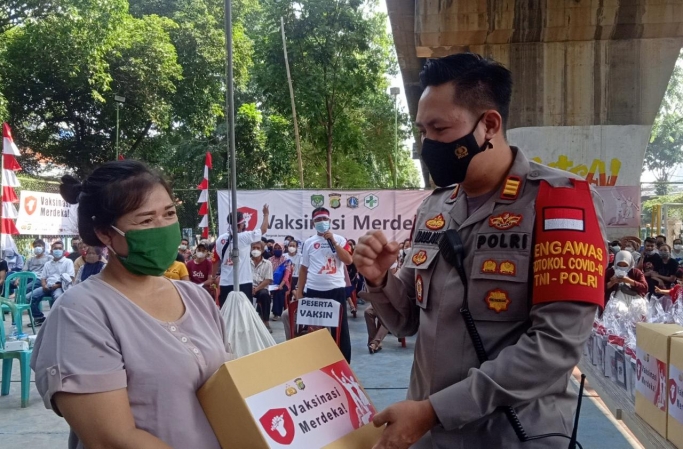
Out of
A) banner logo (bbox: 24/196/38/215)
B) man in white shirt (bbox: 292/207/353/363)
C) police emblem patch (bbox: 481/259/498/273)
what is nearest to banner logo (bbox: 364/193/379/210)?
man in white shirt (bbox: 292/207/353/363)

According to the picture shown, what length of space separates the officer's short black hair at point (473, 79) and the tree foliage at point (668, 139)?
49.0 meters

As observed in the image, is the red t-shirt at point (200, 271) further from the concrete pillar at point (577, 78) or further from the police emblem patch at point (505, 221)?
the police emblem patch at point (505, 221)

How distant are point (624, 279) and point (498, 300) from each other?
5012 mm

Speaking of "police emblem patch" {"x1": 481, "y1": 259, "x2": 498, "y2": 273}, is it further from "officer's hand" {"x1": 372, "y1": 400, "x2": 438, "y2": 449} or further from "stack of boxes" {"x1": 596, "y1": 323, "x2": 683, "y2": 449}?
"stack of boxes" {"x1": 596, "y1": 323, "x2": 683, "y2": 449}

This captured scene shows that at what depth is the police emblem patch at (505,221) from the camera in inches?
69.1

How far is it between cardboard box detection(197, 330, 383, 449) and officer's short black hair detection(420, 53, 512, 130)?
0.86 m

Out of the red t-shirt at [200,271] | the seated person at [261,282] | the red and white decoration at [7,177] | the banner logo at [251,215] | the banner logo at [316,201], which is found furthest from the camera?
the banner logo at [316,201]

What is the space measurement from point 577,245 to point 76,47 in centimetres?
2475

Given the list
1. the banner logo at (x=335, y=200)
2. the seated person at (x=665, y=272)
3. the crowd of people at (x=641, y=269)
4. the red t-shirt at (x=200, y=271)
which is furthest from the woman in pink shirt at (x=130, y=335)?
the banner logo at (x=335, y=200)

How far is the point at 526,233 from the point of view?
1.73 m

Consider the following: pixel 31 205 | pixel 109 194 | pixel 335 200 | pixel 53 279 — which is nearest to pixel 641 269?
pixel 335 200

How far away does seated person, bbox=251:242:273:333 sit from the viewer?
38.1 feet

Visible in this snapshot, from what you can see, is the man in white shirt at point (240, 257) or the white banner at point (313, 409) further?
the man in white shirt at point (240, 257)

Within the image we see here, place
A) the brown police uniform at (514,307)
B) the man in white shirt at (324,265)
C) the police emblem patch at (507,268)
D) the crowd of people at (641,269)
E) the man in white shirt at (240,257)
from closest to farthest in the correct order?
the brown police uniform at (514,307) < the police emblem patch at (507,268) < the crowd of people at (641,269) < the man in white shirt at (324,265) < the man in white shirt at (240,257)
